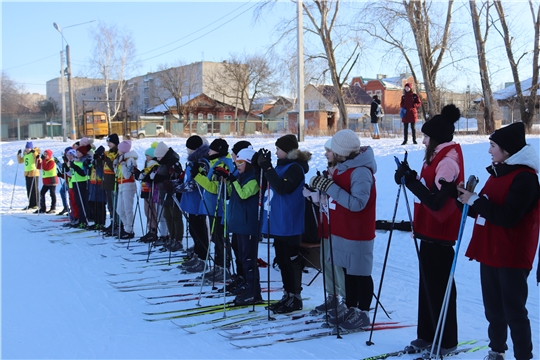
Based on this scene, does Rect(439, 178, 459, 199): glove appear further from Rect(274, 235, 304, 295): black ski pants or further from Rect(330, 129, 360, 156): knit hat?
Rect(274, 235, 304, 295): black ski pants

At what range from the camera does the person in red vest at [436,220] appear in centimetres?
383

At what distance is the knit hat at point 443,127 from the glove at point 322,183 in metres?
0.95

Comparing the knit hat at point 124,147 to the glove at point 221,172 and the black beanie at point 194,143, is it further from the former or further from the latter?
the glove at point 221,172

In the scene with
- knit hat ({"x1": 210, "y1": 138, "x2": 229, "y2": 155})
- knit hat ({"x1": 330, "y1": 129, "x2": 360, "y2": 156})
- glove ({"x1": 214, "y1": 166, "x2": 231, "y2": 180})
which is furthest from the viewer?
knit hat ({"x1": 210, "y1": 138, "x2": 229, "y2": 155})

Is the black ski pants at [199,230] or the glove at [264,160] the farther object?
the black ski pants at [199,230]

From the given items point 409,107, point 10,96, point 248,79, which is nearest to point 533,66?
point 409,107

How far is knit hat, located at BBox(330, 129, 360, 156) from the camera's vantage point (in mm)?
4543

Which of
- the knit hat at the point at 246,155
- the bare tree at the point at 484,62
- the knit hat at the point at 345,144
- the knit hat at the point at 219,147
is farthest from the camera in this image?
the bare tree at the point at 484,62

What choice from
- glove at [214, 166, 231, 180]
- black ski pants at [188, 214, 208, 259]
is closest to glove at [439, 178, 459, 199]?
glove at [214, 166, 231, 180]

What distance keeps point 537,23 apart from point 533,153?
1916 cm

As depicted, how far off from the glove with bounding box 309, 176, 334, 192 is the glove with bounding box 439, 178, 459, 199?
3.49ft

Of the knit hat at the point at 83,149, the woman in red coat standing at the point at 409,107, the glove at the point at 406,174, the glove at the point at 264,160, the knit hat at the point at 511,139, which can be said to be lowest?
the glove at the point at 406,174

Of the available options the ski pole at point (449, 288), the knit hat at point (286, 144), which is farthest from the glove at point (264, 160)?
the ski pole at point (449, 288)

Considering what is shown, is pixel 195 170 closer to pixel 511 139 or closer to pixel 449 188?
pixel 449 188
